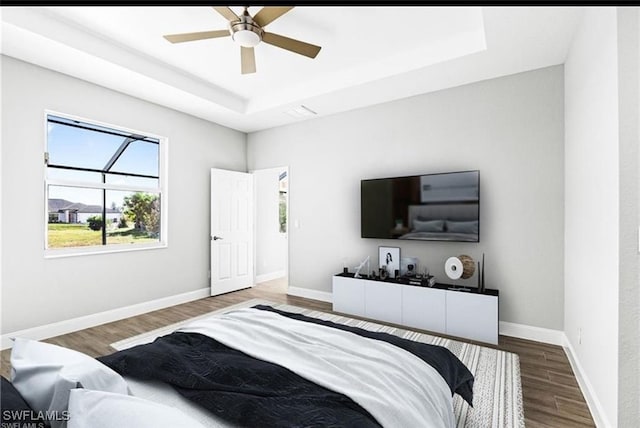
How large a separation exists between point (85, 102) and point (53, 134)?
18.3 inches

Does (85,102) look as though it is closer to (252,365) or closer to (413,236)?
(252,365)

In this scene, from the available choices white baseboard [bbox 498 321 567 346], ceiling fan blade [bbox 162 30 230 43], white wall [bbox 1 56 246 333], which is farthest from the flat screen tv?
white wall [bbox 1 56 246 333]

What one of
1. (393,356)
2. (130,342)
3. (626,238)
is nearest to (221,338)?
(393,356)

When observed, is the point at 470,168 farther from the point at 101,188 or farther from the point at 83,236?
the point at 83,236

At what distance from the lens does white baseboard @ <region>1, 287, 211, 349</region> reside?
10.2 ft

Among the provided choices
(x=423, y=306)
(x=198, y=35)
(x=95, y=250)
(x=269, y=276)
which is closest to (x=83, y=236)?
(x=95, y=250)

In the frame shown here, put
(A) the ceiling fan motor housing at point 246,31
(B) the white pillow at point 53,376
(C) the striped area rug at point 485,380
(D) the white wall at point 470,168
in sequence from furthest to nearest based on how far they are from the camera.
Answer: (D) the white wall at point 470,168
(A) the ceiling fan motor housing at point 246,31
(C) the striped area rug at point 485,380
(B) the white pillow at point 53,376

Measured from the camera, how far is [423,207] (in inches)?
143

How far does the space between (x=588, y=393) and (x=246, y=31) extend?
3.47 metres

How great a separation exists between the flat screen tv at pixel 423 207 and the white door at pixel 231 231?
2148 millimetres

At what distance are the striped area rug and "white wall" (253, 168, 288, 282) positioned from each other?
94.6 inches

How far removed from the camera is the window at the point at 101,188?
A: 3.38 meters

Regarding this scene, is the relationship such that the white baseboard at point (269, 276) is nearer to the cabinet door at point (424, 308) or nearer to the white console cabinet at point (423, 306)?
the white console cabinet at point (423, 306)

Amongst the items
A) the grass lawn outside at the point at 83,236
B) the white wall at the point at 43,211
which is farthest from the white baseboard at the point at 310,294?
the grass lawn outside at the point at 83,236
